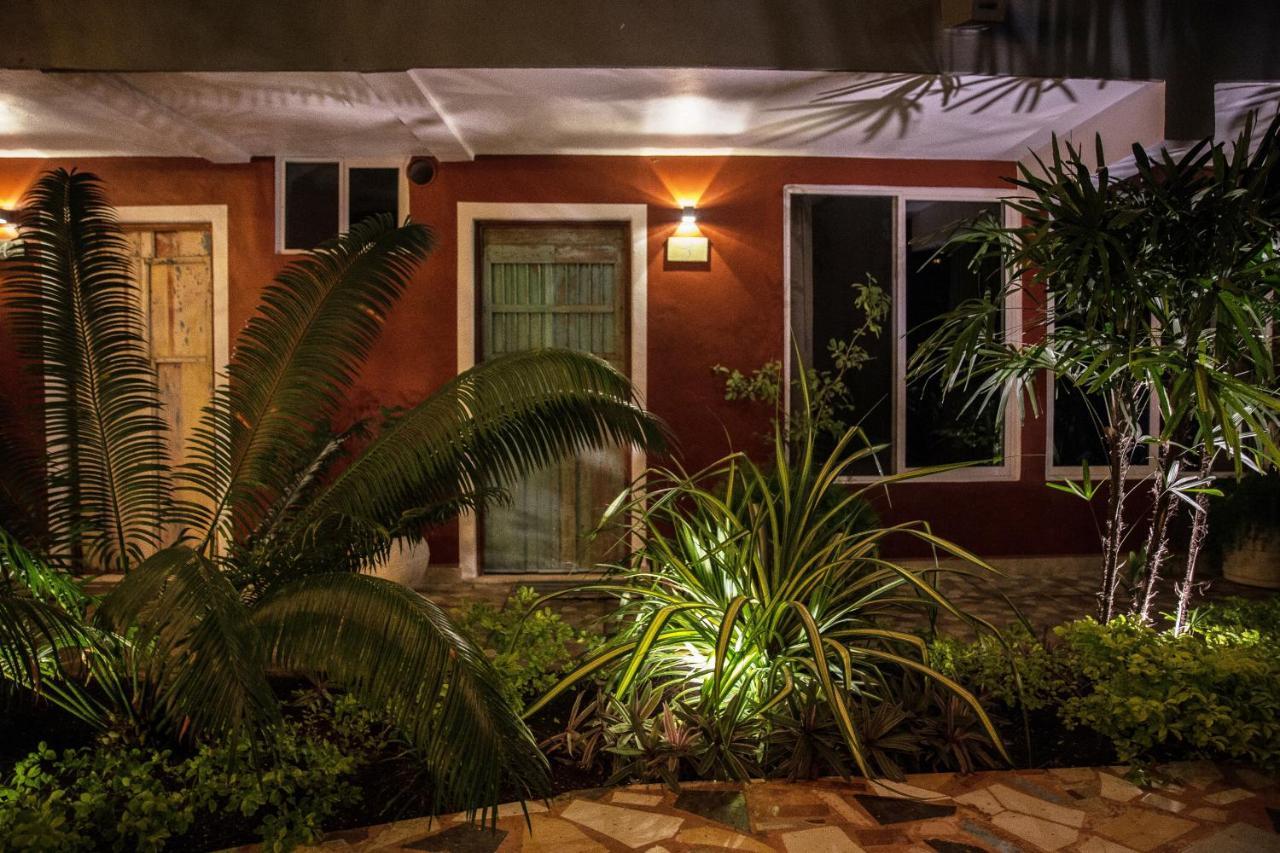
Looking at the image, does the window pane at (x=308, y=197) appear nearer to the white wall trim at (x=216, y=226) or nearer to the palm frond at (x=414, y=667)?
the white wall trim at (x=216, y=226)

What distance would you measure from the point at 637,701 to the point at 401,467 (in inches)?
45.1

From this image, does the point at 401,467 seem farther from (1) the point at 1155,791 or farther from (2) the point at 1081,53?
(2) the point at 1081,53

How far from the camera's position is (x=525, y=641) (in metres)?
3.26

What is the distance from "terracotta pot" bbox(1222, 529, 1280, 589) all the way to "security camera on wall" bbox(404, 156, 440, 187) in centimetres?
577

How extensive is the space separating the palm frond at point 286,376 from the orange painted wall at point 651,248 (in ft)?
7.01

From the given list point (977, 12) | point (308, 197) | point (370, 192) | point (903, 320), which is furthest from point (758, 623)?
point (308, 197)

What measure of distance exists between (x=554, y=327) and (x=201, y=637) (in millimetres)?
3855

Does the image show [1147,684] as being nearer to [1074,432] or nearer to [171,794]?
[171,794]

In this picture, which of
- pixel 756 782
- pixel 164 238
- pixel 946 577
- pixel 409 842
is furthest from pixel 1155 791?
pixel 164 238

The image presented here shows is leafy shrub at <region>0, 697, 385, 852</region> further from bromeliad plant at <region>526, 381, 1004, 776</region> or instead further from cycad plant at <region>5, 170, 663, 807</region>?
bromeliad plant at <region>526, 381, 1004, 776</region>

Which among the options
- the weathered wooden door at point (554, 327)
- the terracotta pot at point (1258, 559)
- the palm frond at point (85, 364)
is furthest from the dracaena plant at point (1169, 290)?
the palm frond at point (85, 364)

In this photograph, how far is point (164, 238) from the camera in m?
5.63

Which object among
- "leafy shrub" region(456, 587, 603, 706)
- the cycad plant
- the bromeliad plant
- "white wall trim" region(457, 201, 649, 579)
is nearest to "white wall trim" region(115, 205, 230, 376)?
"white wall trim" region(457, 201, 649, 579)

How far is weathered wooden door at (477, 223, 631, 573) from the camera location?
18.4 ft
